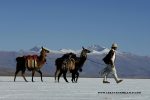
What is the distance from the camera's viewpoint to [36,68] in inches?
1225

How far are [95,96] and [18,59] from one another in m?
15.2

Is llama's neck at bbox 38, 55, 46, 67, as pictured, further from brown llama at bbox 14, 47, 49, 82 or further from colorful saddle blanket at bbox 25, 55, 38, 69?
colorful saddle blanket at bbox 25, 55, 38, 69

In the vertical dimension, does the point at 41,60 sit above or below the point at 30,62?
above

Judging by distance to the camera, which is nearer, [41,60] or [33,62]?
[33,62]

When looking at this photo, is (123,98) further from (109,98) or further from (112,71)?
(112,71)

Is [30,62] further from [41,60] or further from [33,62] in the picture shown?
[41,60]

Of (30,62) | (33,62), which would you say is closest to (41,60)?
(33,62)

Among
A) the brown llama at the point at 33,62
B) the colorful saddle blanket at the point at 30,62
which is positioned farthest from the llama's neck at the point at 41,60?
the colorful saddle blanket at the point at 30,62

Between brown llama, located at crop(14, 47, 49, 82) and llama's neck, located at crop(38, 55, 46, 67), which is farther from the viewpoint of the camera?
llama's neck, located at crop(38, 55, 46, 67)

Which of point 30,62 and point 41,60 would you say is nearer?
point 30,62

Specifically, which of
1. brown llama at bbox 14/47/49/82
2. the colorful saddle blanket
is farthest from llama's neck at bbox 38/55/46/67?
the colorful saddle blanket

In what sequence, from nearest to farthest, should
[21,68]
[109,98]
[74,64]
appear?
[109,98], [74,64], [21,68]

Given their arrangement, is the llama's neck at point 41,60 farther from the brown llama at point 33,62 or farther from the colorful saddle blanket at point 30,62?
the colorful saddle blanket at point 30,62

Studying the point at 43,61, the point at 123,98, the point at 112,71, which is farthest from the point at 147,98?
the point at 43,61
